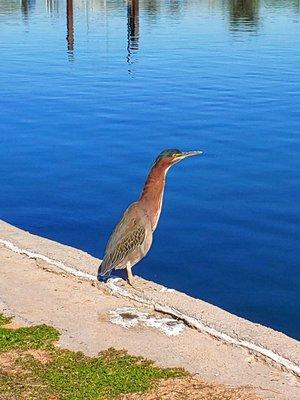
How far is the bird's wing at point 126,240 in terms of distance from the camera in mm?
8242

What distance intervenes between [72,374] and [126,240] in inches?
80.8

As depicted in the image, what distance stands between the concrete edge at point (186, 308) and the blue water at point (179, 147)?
2.18 metres

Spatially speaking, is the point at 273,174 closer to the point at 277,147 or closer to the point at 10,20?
the point at 277,147

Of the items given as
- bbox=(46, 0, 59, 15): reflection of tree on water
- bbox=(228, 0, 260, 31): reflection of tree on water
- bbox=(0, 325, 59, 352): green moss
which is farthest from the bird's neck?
bbox=(46, 0, 59, 15): reflection of tree on water

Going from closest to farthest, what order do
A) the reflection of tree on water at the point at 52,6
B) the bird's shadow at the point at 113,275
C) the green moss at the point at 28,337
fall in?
the green moss at the point at 28,337
the bird's shadow at the point at 113,275
the reflection of tree on water at the point at 52,6

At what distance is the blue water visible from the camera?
11.9 metres

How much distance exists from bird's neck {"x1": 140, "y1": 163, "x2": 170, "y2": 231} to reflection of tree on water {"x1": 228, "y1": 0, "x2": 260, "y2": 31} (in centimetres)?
4232

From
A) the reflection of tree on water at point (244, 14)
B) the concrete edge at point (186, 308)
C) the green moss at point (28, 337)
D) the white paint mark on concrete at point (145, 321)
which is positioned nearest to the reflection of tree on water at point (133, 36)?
the reflection of tree on water at point (244, 14)

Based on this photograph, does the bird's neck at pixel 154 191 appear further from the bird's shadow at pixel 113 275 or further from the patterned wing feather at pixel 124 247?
the bird's shadow at pixel 113 275

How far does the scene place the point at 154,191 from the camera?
26.9ft

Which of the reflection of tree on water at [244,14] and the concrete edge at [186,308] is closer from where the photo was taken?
the concrete edge at [186,308]

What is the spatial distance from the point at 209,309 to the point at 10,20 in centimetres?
5221

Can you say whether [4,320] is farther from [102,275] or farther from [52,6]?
[52,6]

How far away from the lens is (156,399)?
20.0 feet
